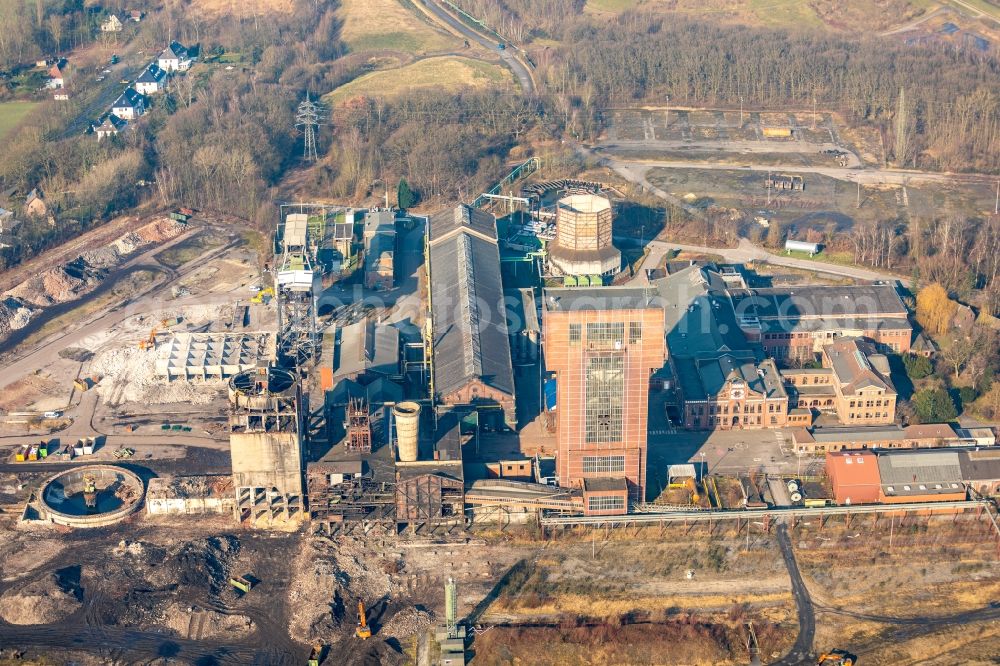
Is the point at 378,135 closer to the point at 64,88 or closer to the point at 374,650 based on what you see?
the point at 64,88

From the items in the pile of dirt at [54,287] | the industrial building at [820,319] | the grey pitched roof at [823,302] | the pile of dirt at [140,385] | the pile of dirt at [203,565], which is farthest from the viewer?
the pile of dirt at [54,287]

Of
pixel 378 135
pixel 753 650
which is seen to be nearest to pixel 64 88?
pixel 378 135

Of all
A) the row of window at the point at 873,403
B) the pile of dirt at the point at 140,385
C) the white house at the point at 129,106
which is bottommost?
the pile of dirt at the point at 140,385

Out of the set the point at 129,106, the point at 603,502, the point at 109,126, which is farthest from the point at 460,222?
the point at 129,106

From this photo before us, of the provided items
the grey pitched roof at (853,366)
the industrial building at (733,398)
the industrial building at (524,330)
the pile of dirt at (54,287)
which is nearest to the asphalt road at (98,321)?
the pile of dirt at (54,287)

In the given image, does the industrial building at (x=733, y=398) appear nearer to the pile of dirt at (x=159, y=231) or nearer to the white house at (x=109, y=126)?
the pile of dirt at (x=159, y=231)

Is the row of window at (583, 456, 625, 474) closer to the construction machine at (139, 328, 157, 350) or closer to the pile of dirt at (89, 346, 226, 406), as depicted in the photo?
the pile of dirt at (89, 346, 226, 406)
